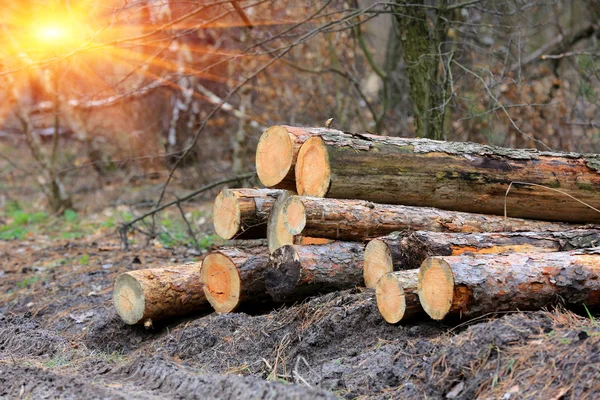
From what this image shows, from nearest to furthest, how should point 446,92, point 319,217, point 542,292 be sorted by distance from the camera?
point 542,292
point 319,217
point 446,92

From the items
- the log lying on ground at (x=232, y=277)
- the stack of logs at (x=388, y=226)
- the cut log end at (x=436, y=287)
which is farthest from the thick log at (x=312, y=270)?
the cut log end at (x=436, y=287)

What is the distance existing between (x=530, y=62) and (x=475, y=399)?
29.6 feet

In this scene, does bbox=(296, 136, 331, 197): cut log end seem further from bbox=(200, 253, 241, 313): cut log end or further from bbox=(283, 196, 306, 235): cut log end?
bbox=(200, 253, 241, 313): cut log end

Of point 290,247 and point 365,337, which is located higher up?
point 290,247

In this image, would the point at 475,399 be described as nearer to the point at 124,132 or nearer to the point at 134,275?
the point at 134,275

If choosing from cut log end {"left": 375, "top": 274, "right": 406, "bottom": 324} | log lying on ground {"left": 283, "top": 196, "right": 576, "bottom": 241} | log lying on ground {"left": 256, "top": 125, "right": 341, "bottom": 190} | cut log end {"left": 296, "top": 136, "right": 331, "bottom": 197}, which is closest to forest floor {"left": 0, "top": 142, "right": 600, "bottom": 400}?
cut log end {"left": 375, "top": 274, "right": 406, "bottom": 324}

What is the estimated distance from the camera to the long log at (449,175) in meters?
5.25

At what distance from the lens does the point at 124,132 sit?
1493cm

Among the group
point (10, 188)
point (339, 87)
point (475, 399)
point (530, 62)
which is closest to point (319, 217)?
point (475, 399)

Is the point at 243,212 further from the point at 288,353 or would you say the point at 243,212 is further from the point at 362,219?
the point at 288,353

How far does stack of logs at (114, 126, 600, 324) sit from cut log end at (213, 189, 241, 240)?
16mm

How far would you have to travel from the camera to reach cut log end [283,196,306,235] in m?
5.11

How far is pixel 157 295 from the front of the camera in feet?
18.4

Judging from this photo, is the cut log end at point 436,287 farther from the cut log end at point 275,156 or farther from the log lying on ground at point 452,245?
the cut log end at point 275,156
